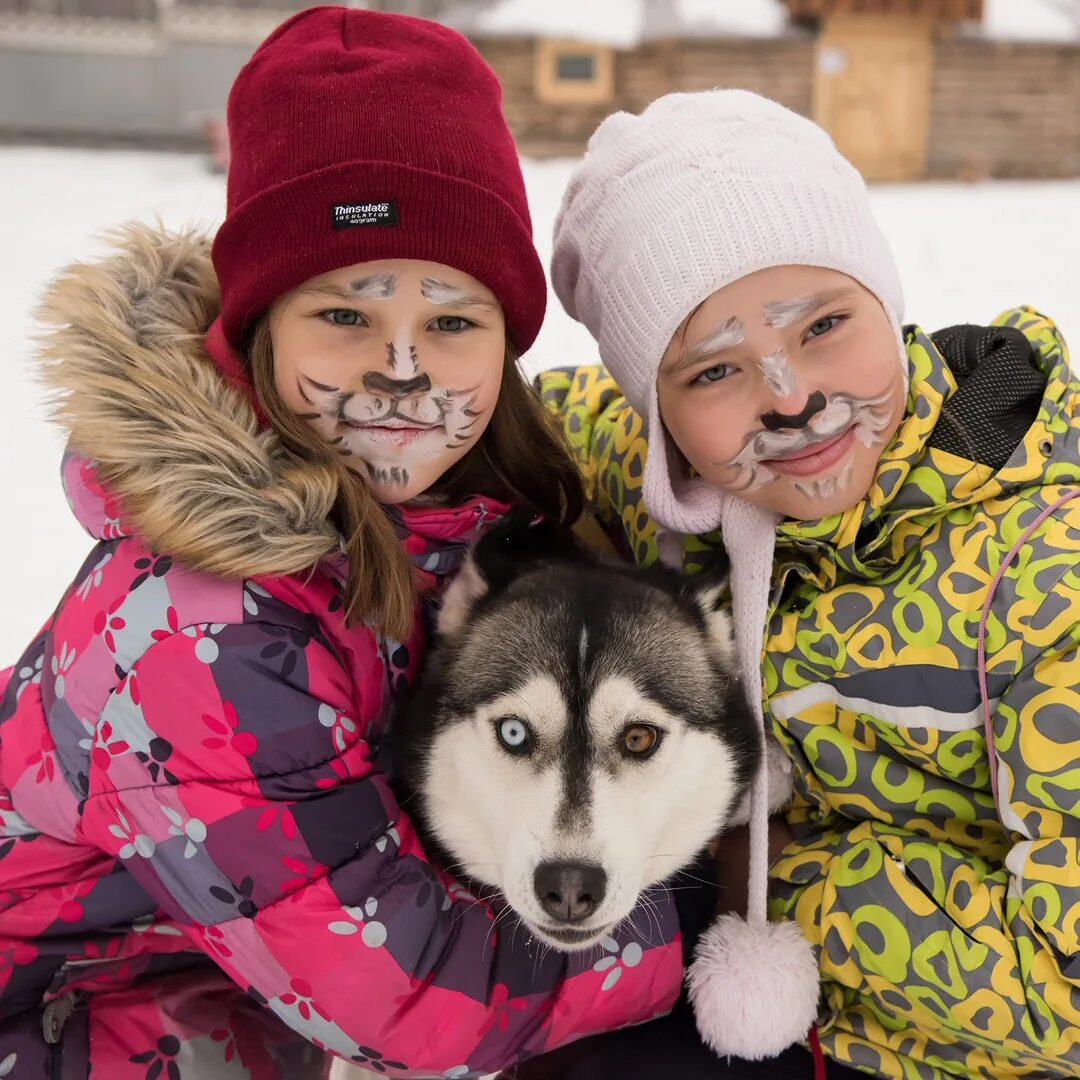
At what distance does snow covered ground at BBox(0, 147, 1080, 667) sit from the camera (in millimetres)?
2623

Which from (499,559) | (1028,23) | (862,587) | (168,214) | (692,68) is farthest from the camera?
(1028,23)

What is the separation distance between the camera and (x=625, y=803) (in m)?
1.27

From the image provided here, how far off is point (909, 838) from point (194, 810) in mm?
921

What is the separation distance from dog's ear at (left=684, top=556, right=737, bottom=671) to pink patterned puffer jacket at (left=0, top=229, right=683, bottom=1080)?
363 millimetres

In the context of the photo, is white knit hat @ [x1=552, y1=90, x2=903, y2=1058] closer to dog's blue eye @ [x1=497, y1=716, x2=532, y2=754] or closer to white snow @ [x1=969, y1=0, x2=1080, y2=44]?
dog's blue eye @ [x1=497, y1=716, x2=532, y2=754]

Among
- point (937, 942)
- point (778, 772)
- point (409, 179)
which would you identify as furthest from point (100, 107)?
point (937, 942)

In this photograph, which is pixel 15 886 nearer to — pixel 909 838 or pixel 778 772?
pixel 778 772

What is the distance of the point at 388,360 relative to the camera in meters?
1.32

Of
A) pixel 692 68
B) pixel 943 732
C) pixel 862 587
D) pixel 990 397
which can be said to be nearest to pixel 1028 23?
pixel 692 68

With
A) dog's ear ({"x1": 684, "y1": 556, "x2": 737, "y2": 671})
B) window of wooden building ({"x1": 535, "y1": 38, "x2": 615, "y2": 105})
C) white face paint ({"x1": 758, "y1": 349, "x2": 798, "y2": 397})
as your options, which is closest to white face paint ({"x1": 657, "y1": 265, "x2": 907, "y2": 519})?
white face paint ({"x1": 758, "y1": 349, "x2": 798, "y2": 397})

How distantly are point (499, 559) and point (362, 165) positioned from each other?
1.82 ft

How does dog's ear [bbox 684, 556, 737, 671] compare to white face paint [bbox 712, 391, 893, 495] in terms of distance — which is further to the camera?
dog's ear [bbox 684, 556, 737, 671]

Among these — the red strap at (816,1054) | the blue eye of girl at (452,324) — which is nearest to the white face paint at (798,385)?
the blue eye of girl at (452,324)

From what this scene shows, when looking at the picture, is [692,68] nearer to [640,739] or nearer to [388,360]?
[388,360]
